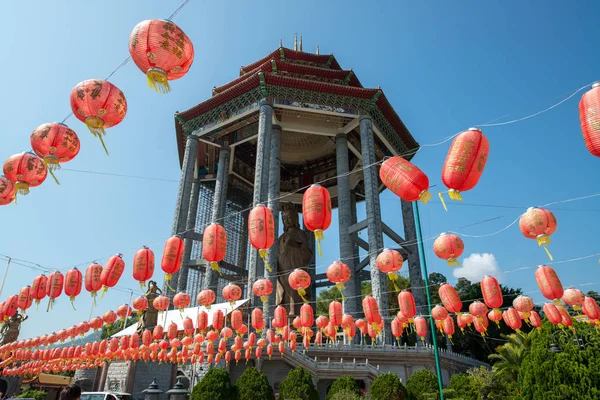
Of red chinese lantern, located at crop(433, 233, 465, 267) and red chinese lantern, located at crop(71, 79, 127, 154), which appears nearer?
red chinese lantern, located at crop(71, 79, 127, 154)

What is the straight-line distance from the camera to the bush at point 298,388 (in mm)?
12568

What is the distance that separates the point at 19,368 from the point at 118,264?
1837cm

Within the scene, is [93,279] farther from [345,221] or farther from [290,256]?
[345,221]

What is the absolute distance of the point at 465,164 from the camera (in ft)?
21.1

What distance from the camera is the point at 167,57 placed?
612cm

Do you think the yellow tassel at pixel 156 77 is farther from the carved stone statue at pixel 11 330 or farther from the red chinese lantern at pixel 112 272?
the carved stone statue at pixel 11 330

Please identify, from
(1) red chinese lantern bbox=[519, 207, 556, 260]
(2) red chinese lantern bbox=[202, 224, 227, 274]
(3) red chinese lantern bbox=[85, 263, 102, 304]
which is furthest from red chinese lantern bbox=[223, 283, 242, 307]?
(1) red chinese lantern bbox=[519, 207, 556, 260]

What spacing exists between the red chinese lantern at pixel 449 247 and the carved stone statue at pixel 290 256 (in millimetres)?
15088

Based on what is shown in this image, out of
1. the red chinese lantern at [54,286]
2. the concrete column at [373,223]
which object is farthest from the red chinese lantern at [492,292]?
the red chinese lantern at [54,286]

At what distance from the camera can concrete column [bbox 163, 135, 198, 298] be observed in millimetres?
25156

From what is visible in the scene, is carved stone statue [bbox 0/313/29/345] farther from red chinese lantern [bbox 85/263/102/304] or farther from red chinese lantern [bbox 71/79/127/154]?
red chinese lantern [bbox 71/79/127/154]

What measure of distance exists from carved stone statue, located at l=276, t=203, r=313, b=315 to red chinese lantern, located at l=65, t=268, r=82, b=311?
13767mm

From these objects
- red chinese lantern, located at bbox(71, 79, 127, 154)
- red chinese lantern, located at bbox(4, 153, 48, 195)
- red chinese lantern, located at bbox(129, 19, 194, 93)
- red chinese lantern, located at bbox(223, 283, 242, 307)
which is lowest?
red chinese lantern, located at bbox(223, 283, 242, 307)

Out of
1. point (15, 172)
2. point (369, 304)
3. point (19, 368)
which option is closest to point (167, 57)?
point (15, 172)
